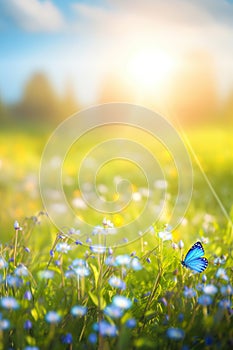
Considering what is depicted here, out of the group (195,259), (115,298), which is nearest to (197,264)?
(195,259)

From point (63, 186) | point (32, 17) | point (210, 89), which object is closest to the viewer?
point (32, 17)

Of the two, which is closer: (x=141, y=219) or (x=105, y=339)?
(x=105, y=339)

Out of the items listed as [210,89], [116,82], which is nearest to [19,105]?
[116,82]

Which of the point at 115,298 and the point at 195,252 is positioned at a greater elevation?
the point at 195,252

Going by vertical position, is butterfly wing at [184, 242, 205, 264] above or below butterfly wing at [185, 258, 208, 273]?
above

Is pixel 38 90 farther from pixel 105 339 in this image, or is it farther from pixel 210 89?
pixel 105 339

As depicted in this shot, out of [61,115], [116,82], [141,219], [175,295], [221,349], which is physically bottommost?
[221,349]

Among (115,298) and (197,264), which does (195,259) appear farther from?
(115,298)

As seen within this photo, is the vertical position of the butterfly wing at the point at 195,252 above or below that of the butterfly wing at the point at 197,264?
above
